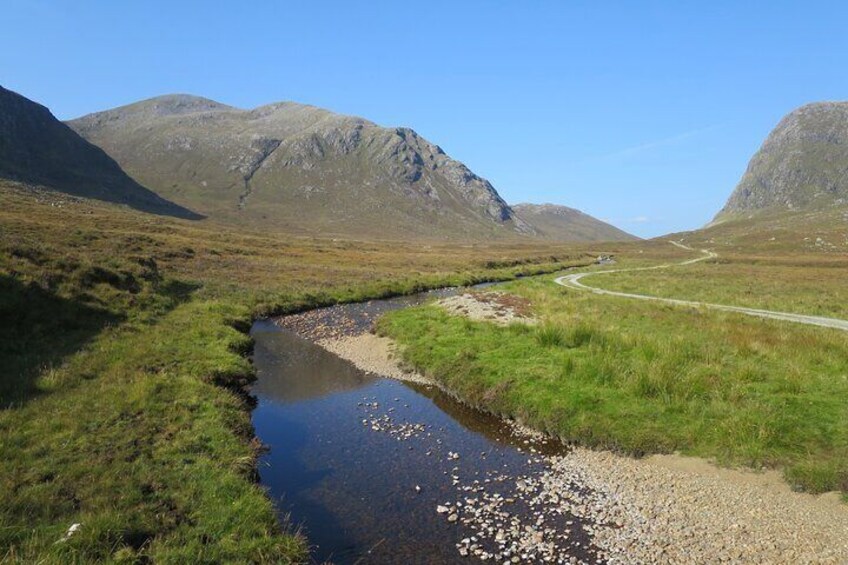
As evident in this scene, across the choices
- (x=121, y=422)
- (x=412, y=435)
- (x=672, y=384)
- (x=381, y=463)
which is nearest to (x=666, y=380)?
(x=672, y=384)

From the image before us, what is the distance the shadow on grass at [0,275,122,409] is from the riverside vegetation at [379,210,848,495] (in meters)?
18.6

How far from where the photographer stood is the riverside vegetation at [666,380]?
16438 millimetres

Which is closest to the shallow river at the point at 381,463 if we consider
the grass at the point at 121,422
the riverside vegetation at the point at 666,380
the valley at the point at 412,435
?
the valley at the point at 412,435

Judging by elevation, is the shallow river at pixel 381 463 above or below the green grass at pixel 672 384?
below

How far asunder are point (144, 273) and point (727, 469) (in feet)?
150

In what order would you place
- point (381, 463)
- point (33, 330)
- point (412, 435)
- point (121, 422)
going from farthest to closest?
point (33, 330)
point (412, 435)
point (381, 463)
point (121, 422)

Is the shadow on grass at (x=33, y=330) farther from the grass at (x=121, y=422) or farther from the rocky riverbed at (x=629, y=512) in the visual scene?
the rocky riverbed at (x=629, y=512)

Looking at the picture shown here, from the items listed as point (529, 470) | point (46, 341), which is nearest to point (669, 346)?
point (529, 470)

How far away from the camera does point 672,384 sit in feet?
66.7

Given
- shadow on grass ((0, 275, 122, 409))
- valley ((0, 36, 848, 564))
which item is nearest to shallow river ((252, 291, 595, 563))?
valley ((0, 36, 848, 564))

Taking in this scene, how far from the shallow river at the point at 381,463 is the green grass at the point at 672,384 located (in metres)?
2.00

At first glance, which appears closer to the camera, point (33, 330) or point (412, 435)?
point (412, 435)

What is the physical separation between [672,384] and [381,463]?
12855 millimetres

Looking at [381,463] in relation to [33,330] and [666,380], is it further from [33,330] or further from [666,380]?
[33,330]
